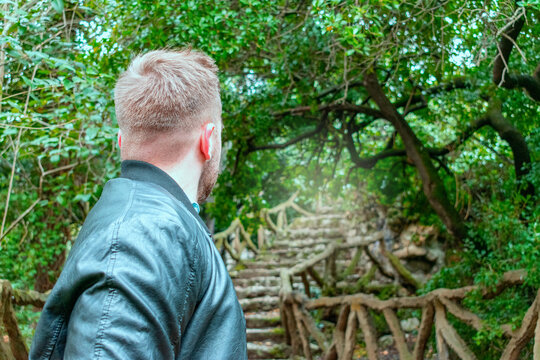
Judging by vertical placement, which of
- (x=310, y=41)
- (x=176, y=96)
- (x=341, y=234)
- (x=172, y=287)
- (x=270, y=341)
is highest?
(x=310, y=41)

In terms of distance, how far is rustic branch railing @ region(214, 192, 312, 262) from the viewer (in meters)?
11.7

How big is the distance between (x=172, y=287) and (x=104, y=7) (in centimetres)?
404

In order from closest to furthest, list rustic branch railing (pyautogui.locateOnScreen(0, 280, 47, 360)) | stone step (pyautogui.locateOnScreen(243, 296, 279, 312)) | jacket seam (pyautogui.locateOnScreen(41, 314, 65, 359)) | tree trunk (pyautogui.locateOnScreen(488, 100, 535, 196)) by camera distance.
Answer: jacket seam (pyautogui.locateOnScreen(41, 314, 65, 359))
rustic branch railing (pyautogui.locateOnScreen(0, 280, 47, 360))
tree trunk (pyautogui.locateOnScreen(488, 100, 535, 196))
stone step (pyautogui.locateOnScreen(243, 296, 279, 312))

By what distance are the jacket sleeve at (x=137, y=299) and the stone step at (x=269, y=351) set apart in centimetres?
704

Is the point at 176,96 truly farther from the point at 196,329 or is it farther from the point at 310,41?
the point at 310,41

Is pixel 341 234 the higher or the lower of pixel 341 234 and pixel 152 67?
the lower

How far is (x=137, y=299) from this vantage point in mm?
884

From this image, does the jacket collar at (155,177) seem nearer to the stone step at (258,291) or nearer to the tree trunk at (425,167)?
the tree trunk at (425,167)

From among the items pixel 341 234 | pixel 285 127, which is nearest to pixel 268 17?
pixel 285 127

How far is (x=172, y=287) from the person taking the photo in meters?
0.96

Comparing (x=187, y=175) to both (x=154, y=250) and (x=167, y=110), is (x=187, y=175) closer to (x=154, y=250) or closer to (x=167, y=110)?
(x=167, y=110)

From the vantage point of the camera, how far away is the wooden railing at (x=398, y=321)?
13.7 ft

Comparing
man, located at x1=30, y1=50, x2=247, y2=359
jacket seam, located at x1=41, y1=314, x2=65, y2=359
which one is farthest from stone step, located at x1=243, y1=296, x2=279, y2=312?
jacket seam, located at x1=41, y1=314, x2=65, y2=359

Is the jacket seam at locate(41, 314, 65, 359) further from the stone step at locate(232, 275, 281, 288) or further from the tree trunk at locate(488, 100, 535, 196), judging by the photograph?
the stone step at locate(232, 275, 281, 288)
